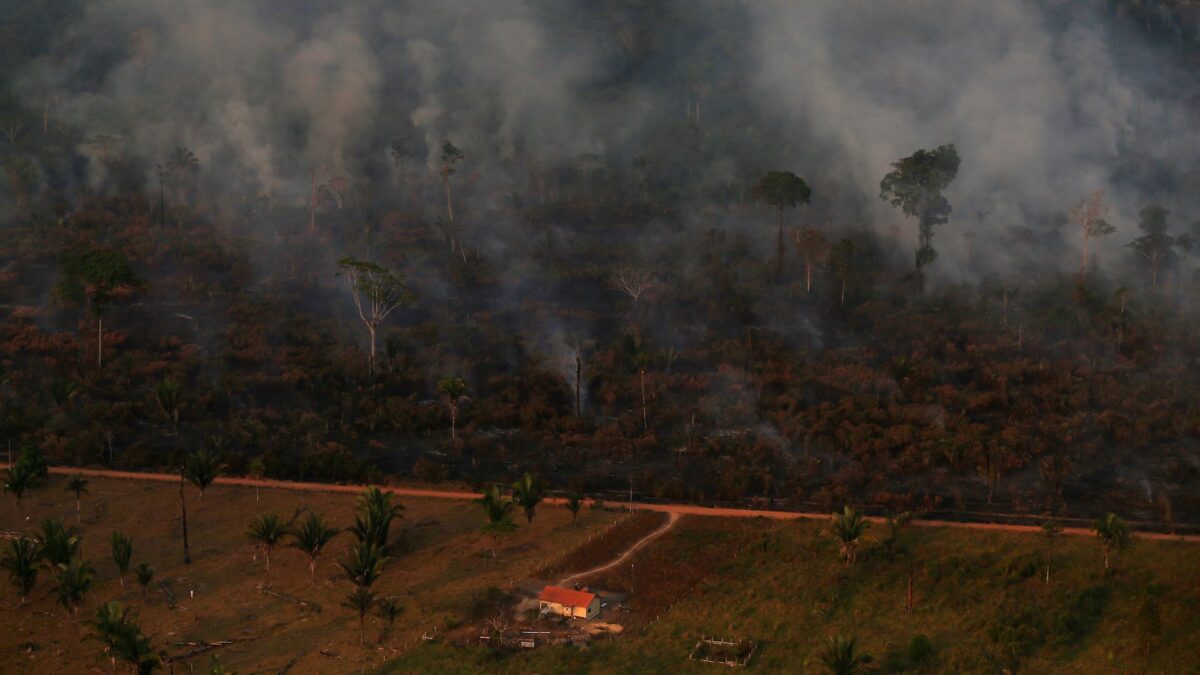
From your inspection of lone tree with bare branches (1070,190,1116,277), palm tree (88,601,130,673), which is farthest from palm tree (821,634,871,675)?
lone tree with bare branches (1070,190,1116,277)

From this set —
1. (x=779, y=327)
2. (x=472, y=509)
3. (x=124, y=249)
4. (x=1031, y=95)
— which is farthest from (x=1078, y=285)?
(x=124, y=249)

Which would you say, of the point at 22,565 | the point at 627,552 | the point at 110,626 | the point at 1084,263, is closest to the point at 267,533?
the point at 22,565

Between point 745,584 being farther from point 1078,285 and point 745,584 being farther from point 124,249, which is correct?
point 124,249

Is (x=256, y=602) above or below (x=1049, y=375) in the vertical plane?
below

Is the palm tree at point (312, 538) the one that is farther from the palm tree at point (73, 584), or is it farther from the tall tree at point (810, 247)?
the tall tree at point (810, 247)

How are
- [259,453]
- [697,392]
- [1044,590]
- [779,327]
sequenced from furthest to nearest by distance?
[779,327]
[697,392]
[259,453]
[1044,590]

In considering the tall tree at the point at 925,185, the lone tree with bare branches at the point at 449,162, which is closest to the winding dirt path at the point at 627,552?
the tall tree at the point at 925,185
